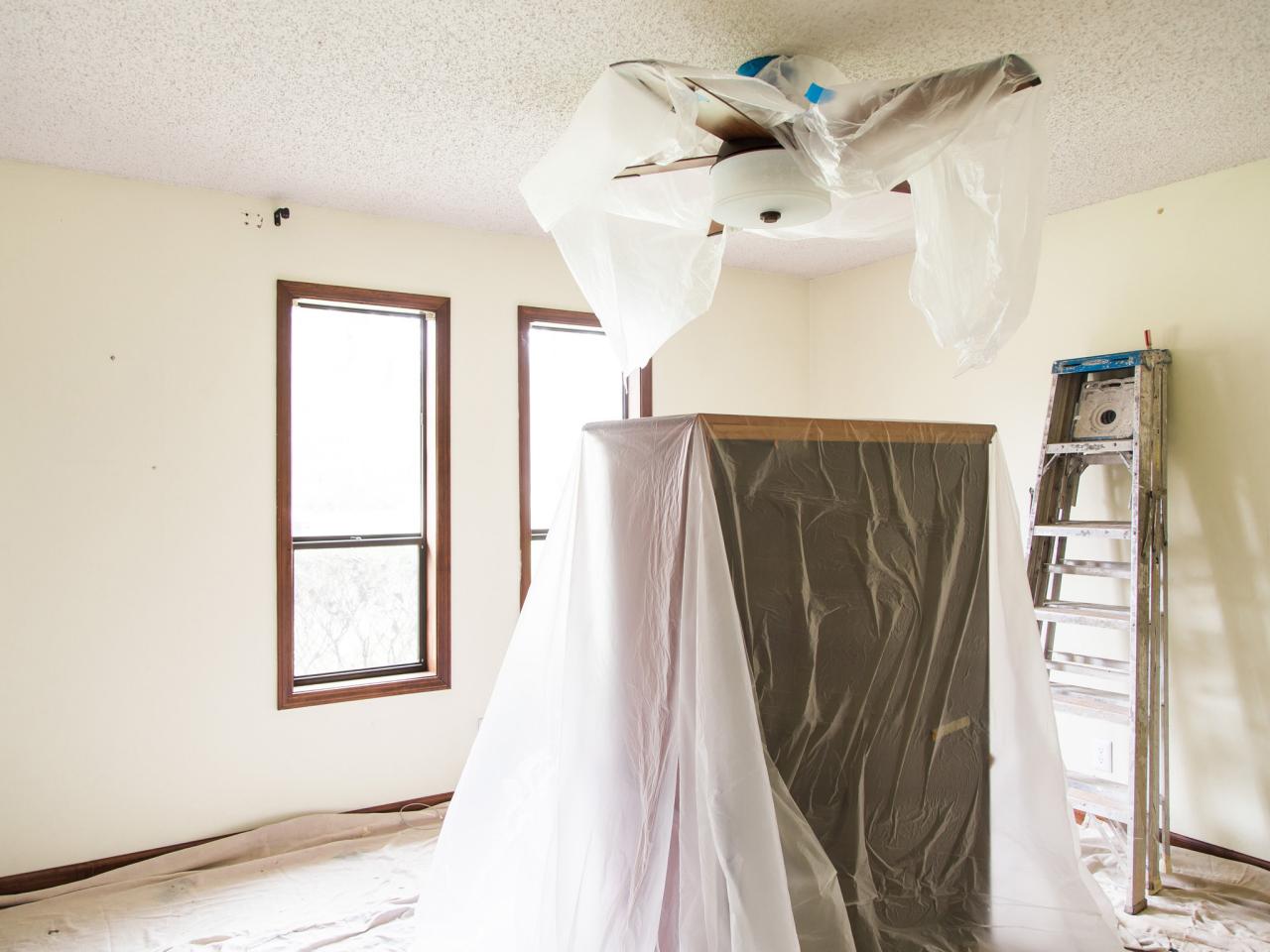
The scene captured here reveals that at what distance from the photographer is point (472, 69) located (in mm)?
2004

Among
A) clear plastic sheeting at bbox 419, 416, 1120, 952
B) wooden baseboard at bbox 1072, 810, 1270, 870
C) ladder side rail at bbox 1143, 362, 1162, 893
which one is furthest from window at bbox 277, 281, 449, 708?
wooden baseboard at bbox 1072, 810, 1270, 870

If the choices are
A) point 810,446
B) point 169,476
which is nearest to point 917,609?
point 810,446

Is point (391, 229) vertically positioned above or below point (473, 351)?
above

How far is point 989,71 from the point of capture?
58.7 inches

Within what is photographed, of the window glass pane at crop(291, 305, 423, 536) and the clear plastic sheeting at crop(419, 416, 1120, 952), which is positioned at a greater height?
the window glass pane at crop(291, 305, 423, 536)

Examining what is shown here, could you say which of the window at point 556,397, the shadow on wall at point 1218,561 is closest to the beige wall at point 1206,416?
the shadow on wall at point 1218,561

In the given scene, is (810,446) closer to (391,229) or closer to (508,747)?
(508,747)

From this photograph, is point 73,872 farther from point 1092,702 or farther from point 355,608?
point 1092,702

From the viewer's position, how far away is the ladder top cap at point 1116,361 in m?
2.68

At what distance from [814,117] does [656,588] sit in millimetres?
954

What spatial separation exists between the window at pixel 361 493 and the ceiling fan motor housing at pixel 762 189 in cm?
165

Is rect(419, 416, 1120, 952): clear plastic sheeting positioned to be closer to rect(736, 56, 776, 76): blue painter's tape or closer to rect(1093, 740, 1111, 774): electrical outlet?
rect(736, 56, 776, 76): blue painter's tape

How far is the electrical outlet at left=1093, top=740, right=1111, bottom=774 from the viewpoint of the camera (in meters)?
2.92

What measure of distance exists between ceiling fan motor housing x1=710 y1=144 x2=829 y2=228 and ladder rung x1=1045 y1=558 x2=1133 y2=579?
1.62 meters
